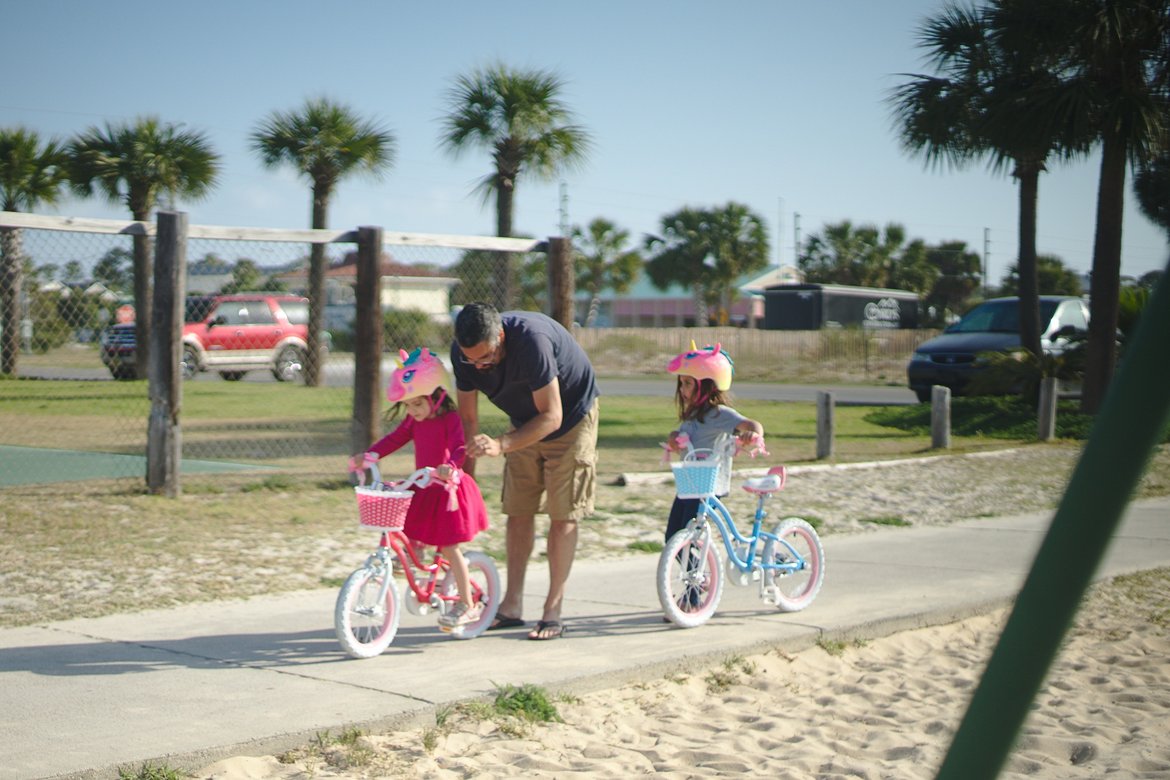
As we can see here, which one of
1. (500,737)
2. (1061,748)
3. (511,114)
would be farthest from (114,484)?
(511,114)

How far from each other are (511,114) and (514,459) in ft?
70.9

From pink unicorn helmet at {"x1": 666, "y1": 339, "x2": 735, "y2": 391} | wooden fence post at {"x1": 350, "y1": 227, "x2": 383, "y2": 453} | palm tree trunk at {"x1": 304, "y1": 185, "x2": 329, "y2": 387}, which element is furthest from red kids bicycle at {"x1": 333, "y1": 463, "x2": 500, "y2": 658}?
palm tree trunk at {"x1": 304, "y1": 185, "x2": 329, "y2": 387}

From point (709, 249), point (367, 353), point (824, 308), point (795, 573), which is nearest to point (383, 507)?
point (795, 573)

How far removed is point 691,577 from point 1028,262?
1720 cm

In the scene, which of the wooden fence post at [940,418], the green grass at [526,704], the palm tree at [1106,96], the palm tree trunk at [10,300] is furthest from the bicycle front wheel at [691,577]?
the palm tree at [1106,96]

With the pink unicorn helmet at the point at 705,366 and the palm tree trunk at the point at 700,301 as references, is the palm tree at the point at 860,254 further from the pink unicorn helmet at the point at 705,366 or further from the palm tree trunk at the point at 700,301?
the pink unicorn helmet at the point at 705,366

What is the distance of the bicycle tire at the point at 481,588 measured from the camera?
609 cm

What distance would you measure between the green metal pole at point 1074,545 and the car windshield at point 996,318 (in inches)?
885

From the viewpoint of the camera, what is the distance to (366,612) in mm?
5609

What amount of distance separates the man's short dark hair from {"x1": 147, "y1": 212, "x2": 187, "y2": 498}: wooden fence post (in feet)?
16.4

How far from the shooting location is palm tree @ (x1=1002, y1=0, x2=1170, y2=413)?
17.8 metres

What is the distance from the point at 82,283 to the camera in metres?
10.0

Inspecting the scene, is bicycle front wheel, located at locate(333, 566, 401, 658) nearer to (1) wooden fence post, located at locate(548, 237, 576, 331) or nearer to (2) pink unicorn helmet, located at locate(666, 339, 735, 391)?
(2) pink unicorn helmet, located at locate(666, 339, 735, 391)

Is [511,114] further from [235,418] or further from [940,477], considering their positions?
[940,477]
